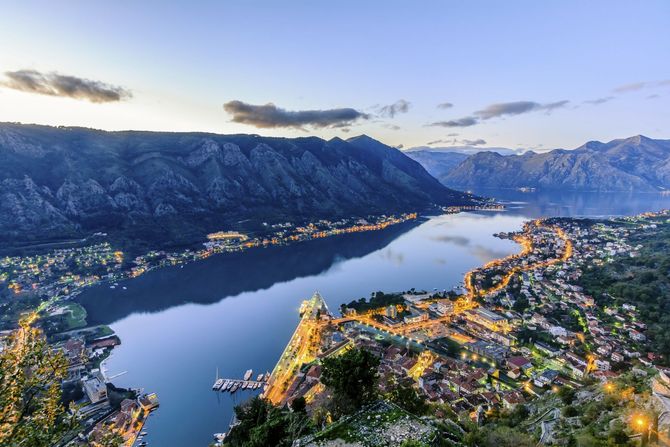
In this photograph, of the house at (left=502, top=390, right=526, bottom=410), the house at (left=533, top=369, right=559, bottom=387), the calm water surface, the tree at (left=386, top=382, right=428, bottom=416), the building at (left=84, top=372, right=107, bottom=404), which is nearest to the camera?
the tree at (left=386, top=382, right=428, bottom=416)

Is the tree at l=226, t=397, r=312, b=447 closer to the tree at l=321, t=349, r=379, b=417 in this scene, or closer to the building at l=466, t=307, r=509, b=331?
the tree at l=321, t=349, r=379, b=417

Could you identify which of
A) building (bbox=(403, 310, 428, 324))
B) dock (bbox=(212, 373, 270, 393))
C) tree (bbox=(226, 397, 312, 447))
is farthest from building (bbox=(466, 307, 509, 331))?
tree (bbox=(226, 397, 312, 447))

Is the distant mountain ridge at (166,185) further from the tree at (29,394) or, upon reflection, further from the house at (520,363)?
the tree at (29,394)

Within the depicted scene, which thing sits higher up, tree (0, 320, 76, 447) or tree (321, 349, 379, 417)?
tree (0, 320, 76, 447)

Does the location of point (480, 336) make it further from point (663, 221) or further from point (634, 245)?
point (663, 221)

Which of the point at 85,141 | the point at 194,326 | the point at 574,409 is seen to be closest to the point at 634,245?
the point at 574,409

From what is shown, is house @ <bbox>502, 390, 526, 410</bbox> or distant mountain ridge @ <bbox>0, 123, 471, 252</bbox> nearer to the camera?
house @ <bbox>502, 390, 526, 410</bbox>

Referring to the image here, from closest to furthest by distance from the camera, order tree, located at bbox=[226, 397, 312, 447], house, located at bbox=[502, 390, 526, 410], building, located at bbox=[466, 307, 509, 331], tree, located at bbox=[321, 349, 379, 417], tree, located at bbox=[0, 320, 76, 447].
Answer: tree, located at bbox=[0, 320, 76, 447] < tree, located at bbox=[226, 397, 312, 447] < tree, located at bbox=[321, 349, 379, 417] < house, located at bbox=[502, 390, 526, 410] < building, located at bbox=[466, 307, 509, 331]
